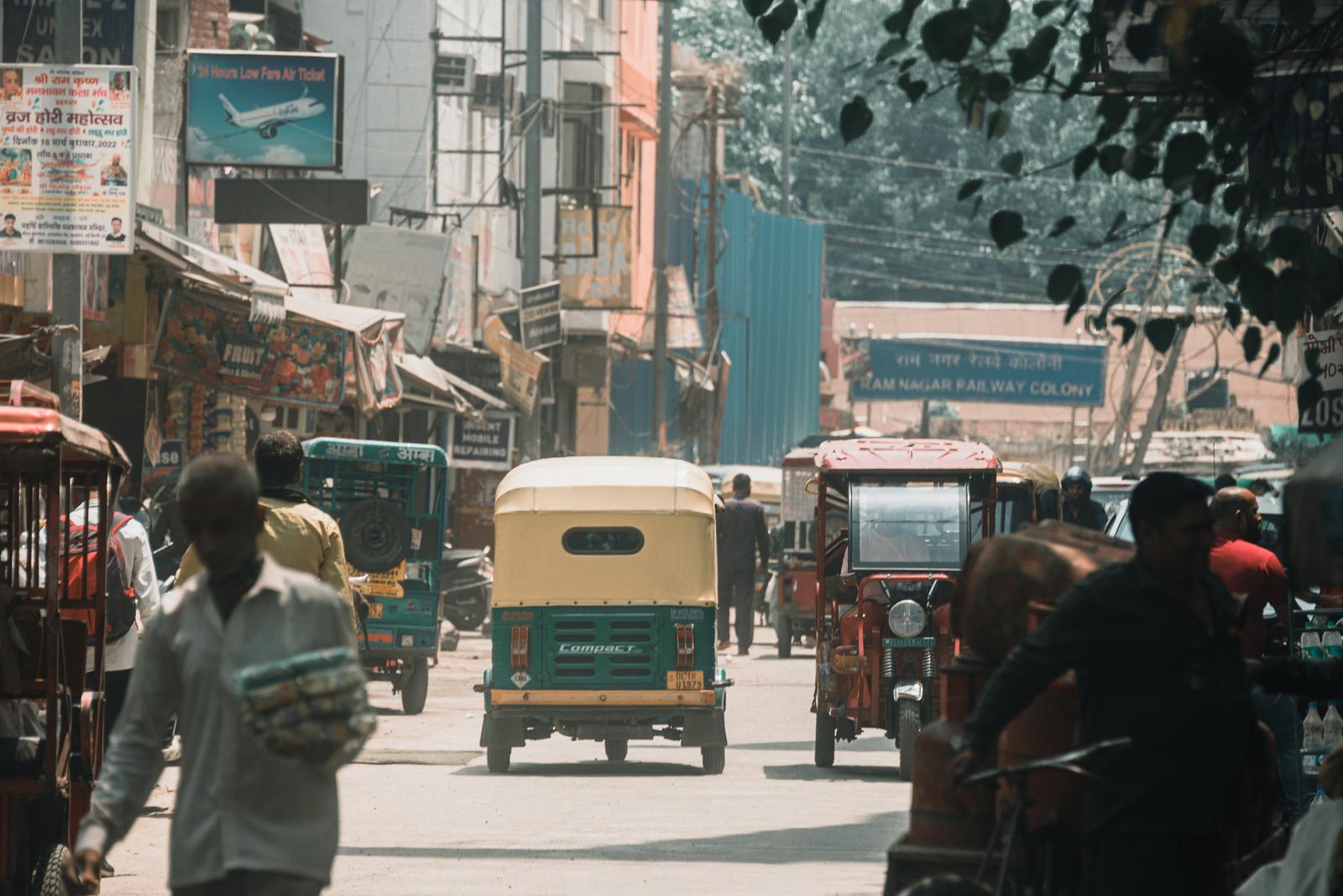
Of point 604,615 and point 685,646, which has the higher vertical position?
point 604,615

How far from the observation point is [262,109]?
2339 cm

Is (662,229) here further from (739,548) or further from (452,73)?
(739,548)

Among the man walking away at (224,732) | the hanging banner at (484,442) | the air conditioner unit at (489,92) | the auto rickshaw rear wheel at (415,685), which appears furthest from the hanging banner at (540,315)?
the man walking away at (224,732)

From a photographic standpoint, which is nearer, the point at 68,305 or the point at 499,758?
the point at 68,305

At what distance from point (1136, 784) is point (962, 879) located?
60 cm

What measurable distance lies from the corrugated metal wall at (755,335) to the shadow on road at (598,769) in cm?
3315

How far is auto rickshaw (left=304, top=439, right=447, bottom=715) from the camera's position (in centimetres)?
2017

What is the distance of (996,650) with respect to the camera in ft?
24.7

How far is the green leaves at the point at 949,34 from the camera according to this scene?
24.8 ft

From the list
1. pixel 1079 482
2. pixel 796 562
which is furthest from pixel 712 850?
pixel 796 562

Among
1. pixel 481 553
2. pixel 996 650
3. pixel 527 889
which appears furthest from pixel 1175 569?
pixel 481 553

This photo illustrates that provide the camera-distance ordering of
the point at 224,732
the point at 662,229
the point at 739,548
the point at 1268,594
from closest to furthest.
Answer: the point at 224,732 → the point at 1268,594 → the point at 739,548 → the point at 662,229

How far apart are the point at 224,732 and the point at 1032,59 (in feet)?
11.3

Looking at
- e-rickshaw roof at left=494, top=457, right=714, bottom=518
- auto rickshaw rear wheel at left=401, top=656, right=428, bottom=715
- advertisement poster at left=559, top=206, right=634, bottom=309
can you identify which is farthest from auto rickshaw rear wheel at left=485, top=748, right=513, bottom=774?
advertisement poster at left=559, top=206, right=634, bottom=309
